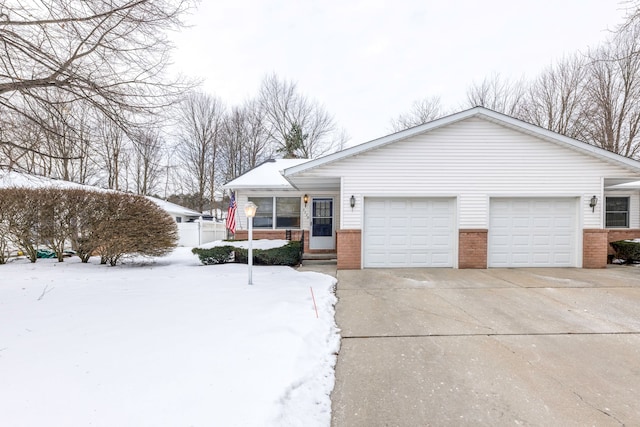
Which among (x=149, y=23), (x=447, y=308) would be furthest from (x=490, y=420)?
(x=149, y=23)

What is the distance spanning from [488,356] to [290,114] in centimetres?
2352

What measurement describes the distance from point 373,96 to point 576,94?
1237 centimetres

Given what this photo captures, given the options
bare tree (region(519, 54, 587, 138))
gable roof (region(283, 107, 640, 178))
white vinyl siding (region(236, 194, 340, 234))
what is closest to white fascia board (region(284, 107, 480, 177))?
gable roof (region(283, 107, 640, 178))

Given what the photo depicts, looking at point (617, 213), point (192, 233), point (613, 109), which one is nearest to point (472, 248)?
point (617, 213)

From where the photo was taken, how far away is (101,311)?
414 centimetres

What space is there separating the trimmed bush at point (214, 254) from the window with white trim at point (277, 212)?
3.43 meters

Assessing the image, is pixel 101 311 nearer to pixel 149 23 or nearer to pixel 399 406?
pixel 399 406

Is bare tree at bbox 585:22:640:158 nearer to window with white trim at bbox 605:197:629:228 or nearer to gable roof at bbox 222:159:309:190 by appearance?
window with white trim at bbox 605:197:629:228

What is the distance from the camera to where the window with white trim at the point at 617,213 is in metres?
11.1

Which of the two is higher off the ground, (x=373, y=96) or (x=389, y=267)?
(x=373, y=96)

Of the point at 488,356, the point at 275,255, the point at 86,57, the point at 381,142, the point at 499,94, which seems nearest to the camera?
the point at 488,356

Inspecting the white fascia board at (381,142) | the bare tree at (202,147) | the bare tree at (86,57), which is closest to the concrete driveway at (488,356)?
the white fascia board at (381,142)

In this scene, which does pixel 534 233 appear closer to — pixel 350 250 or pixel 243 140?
pixel 350 250

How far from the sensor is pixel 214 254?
8328 mm
